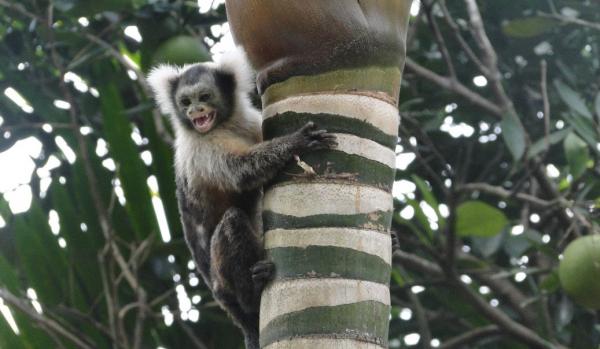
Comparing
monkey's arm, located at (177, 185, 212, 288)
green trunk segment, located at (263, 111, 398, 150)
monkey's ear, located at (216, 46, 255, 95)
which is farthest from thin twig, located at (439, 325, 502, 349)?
green trunk segment, located at (263, 111, 398, 150)

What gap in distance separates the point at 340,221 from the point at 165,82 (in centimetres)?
233

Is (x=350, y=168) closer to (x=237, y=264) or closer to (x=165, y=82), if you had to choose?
(x=237, y=264)

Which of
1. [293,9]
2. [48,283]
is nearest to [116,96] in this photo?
[48,283]

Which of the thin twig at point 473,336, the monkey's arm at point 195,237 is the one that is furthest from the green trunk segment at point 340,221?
the thin twig at point 473,336

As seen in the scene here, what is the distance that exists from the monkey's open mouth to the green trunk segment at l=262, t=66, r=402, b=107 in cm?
155

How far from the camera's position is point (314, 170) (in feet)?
8.33

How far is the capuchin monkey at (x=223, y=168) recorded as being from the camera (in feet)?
11.2

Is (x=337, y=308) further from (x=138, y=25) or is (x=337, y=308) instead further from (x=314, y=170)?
(x=138, y=25)

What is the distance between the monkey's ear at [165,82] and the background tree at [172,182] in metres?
0.22

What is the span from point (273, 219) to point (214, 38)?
11.3ft

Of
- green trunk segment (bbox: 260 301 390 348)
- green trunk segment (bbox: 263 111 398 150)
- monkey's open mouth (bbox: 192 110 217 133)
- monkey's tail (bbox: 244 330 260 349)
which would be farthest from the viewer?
monkey's open mouth (bbox: 192 110 217 133)

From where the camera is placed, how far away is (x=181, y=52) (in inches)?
185

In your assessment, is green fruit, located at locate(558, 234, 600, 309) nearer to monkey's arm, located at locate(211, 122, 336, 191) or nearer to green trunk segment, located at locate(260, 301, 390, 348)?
monkey's arm, located at locate(211, 122, 336, 191)

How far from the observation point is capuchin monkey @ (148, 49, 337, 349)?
342 cm
